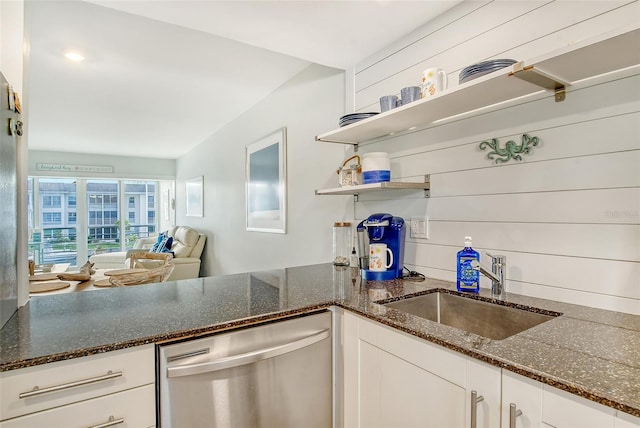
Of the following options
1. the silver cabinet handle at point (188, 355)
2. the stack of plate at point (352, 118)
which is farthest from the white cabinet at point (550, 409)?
the stack of plate at point (352, 118)

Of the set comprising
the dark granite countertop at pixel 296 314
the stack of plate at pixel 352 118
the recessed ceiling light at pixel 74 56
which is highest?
the recessed ceiling light at pixel 74 56

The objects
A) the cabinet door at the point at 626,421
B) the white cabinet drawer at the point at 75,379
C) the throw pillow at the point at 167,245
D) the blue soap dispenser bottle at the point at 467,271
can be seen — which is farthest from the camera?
the throw pillow at the point at 167,245

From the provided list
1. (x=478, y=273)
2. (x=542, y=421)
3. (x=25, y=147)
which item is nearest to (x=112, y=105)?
(x=25, y=147)

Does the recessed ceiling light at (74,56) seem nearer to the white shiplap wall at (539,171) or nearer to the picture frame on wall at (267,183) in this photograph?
the picture frame on wall at (267,183)

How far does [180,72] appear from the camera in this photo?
2.85 meters

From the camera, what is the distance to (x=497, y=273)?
139cm

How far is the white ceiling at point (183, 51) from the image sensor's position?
1686 mm

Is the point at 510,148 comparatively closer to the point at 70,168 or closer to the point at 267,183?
the point at 267,183

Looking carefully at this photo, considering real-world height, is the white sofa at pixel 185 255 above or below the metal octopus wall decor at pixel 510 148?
below

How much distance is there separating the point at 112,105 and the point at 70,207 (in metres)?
4.00

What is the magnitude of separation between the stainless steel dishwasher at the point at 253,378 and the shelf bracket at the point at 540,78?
109 centimetres

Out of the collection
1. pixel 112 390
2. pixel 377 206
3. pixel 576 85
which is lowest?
pixel 112 390

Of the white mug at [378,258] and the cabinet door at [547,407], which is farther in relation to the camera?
the white mug at [378,258]

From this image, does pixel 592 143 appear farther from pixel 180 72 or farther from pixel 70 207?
pixel 70 207
